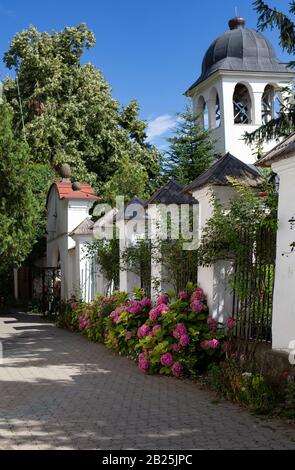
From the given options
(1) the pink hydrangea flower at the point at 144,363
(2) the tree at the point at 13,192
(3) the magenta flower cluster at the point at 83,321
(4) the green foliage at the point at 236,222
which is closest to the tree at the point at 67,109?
(2) the tree at the point at 13,192

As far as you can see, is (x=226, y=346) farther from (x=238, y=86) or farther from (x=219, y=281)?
(x=238, y=86)

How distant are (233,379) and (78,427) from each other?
209 cm

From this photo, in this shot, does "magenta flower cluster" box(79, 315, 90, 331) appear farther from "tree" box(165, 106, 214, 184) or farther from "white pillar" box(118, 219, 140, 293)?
"tree" box(165, 106, 214, 184)

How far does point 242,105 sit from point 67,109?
9.36 meters

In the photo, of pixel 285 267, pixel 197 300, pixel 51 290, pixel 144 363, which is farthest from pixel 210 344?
pixel 51 290

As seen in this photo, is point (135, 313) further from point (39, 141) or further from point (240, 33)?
point (240, 33)

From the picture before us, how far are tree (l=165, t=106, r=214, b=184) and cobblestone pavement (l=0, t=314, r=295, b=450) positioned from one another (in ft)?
39.1

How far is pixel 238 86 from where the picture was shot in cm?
3130

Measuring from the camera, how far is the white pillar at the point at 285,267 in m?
6.83

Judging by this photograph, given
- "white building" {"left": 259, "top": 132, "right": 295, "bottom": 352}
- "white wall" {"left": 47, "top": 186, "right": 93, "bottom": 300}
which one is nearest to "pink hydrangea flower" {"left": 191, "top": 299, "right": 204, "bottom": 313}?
"white building" {"left": 259, "top": 132, "right": 295, "bottom": 352}

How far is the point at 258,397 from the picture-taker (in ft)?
21.9

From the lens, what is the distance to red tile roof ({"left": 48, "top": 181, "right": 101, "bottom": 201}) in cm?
2022

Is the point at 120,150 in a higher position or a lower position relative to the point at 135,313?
higher
